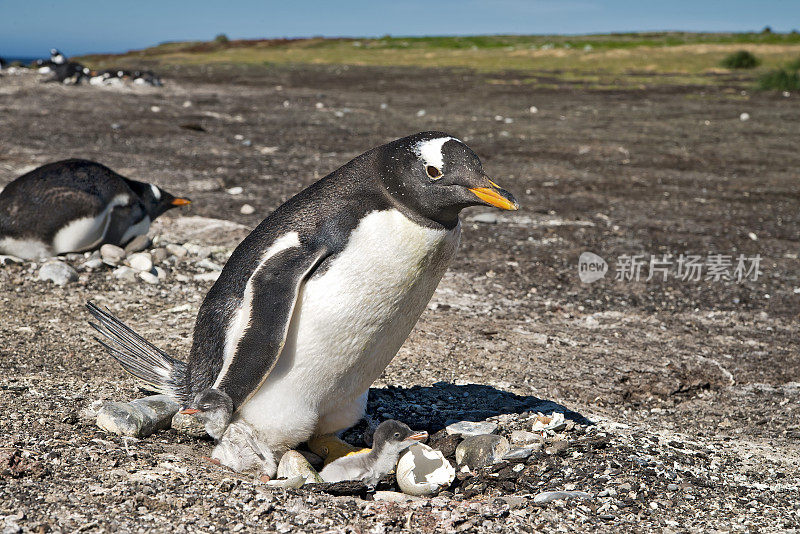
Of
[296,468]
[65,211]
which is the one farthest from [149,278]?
[296,468]

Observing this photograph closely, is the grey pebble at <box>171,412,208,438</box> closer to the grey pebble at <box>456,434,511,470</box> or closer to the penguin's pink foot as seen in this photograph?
the penguin's pink foot

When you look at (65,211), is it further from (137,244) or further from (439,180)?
(439,180)

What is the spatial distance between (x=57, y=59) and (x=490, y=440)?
81.4 ft

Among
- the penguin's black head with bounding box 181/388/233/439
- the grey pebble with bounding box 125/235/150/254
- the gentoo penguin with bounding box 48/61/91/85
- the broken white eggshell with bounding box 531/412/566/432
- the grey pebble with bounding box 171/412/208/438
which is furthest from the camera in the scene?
the gentoo penguin with bounding box 48/61/91/85

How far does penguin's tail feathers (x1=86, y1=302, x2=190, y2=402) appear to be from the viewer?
3.27 meters

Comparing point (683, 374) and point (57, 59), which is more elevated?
point (57, 59)

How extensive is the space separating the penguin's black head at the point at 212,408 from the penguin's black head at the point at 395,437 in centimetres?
55

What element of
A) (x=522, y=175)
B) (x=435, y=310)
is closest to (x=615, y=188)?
(x=522, y=175)

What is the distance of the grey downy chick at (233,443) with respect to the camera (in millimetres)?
2795

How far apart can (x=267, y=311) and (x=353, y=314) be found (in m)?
0.29

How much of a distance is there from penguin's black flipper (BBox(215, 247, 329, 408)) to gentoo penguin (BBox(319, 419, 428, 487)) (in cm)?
47

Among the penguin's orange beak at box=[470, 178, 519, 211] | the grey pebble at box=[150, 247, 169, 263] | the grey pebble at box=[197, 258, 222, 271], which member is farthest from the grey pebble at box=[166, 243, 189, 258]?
the penguin's orange beak at box=[470, 178, 519, 211]

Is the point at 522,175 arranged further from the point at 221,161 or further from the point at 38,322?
the point at 38,322

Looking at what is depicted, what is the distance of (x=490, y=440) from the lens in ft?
9.93
